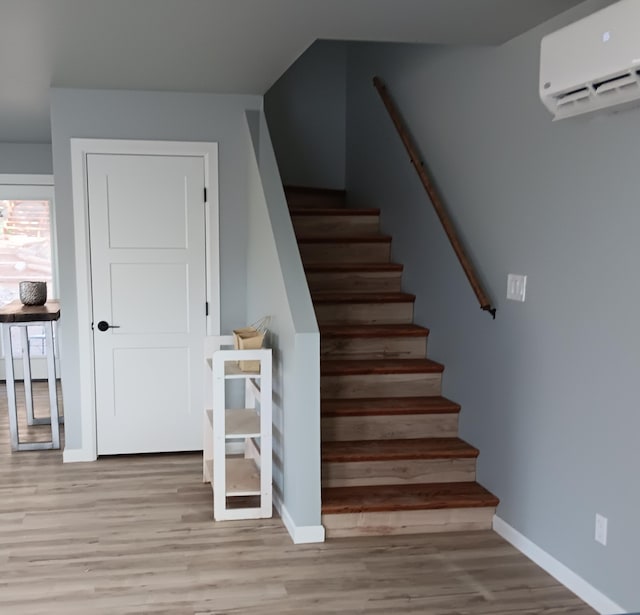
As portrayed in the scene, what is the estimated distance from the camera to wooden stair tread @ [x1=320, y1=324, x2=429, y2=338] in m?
4.07

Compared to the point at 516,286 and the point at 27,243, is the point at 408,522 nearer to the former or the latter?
the point at 516,286

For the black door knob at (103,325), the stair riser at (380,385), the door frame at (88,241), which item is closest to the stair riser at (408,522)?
the stair riser at (380,385)

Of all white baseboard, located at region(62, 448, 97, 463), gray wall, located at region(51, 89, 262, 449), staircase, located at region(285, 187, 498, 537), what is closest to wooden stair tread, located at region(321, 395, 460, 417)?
staircase, located at region(285, 187, 498, 537)

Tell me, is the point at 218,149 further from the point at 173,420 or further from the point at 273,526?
the point at 273,526

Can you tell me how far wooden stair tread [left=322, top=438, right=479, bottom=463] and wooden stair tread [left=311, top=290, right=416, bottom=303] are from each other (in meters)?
0.99

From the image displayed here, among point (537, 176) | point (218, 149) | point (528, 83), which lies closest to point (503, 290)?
point (537, 176)

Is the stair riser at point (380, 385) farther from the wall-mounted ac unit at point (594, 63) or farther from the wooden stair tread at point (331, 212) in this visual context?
the wall-mounted ac unit at point (594, 63)

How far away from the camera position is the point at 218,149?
443 centimetres

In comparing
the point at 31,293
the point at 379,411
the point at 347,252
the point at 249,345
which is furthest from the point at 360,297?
the point at 31,293

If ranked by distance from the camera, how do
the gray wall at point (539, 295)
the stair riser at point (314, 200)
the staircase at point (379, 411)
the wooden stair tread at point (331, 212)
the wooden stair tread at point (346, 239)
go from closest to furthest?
the gray wall at point (539, 295) < the staircase at point (379, 411) < the wooden stair tread at point (346, 239) < the wooden stair tread at point (331, 212) < the stair riser at point (314, 200)

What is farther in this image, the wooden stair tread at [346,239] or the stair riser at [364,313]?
the wooden stair tread at [346,239]

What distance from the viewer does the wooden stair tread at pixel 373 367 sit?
388 cm

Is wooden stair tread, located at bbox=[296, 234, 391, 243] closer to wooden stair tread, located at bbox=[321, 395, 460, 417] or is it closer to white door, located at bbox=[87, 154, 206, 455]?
white door, located at bbox=[87, 154, 206, 455]

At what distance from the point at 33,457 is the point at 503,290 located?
10.6ft
